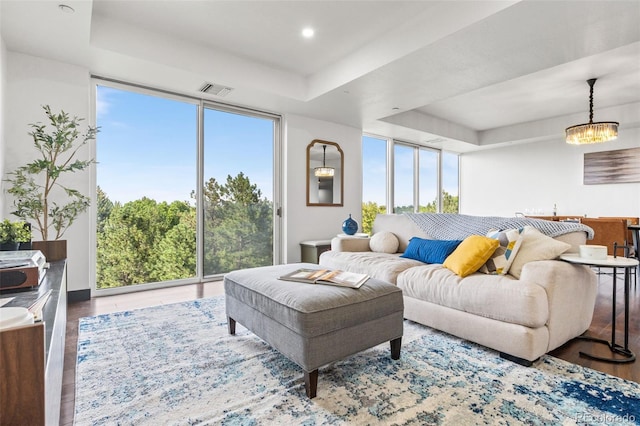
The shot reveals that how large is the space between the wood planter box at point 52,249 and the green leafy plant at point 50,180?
0.44 meters

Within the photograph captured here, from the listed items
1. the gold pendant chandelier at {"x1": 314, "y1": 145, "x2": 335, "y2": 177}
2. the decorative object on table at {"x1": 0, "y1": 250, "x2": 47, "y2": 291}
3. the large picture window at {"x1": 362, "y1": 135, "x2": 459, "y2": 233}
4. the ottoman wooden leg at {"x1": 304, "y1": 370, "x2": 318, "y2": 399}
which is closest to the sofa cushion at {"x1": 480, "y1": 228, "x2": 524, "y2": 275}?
the ottoman wooden leg at {"x1": 304, "y1": 370, "x2": 318, "y2": 399}

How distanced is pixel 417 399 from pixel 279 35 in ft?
11.0

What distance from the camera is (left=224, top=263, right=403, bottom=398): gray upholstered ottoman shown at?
1666 mm

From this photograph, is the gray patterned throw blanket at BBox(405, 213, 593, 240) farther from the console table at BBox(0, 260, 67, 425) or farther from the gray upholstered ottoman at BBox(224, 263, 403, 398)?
the console table at BBox(0, 260, 67, 425)

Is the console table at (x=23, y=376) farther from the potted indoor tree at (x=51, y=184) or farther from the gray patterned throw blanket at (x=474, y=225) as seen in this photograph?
the gray patterned throw blanket at (x=474, y=225)

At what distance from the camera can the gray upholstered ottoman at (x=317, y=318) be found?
5.47ft

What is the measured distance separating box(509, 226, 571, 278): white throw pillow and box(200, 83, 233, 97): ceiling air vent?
3.42 meters

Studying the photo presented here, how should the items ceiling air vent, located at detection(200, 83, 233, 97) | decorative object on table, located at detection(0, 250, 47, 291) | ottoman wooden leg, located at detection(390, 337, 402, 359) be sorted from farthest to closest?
ceiling air vent, located at detection(200, 83, 233, 97), ottoman wooden leg, located at detection(390, 337, 402, 359), decorative object on table, located at detection(0, 250, 47, 291)

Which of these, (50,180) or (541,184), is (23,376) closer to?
(50,180)

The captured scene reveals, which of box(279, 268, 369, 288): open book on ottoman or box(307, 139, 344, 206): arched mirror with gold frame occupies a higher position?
box(307, 139, 344, 206): arched mirror with gold frame

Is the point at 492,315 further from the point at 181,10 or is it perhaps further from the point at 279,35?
the point at 181,10

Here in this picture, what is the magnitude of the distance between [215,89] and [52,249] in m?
2.39

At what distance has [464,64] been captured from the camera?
332cm

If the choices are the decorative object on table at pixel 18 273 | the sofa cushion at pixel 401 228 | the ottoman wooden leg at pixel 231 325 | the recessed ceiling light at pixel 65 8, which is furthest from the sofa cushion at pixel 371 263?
the recessed ceiling light at pixel 65 8
